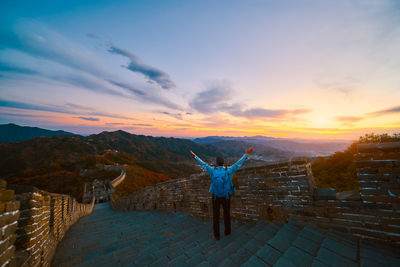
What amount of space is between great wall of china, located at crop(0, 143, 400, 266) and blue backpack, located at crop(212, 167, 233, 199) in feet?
2.70

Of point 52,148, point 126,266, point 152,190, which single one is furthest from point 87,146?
point 126,266

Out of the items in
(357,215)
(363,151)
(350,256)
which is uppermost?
(363,151)

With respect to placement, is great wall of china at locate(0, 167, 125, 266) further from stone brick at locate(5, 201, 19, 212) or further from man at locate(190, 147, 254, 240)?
man at locate(190, 147, 254, 240)

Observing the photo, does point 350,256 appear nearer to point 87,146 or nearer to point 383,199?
point 383,199

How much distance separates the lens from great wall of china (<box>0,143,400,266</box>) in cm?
201

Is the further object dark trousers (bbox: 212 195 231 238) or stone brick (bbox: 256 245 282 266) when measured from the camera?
dark trousers (bbox: 212 195 231 238)

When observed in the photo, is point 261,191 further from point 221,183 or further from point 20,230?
point 20,230

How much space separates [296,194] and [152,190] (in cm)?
650

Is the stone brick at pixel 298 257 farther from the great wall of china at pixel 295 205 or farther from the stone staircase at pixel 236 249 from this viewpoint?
the great wall of china at pixel 295 205

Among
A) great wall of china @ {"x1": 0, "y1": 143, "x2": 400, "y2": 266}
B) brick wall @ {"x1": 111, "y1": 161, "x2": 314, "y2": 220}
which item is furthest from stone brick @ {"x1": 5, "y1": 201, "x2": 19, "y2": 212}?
brick wall @ {"x1": 111, "y1": 161, "x2": 314, "y2": 220}

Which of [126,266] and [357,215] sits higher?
[357,215]

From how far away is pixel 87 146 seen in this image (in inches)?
3049

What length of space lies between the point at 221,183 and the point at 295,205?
1.42 m

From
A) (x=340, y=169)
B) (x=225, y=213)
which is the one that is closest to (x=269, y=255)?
(x=225, y=213)
